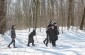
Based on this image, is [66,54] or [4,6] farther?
[66,54]

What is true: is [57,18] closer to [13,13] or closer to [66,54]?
[66,54]

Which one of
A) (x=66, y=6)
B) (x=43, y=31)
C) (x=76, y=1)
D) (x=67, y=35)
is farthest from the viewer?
(x=76, y=1)

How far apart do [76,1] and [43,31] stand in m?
8.30

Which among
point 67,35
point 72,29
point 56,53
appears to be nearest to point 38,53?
point 56,53

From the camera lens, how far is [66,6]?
1138 inches

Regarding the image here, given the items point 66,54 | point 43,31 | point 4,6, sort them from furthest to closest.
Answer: point 43,31, point 66,54, point 4,6

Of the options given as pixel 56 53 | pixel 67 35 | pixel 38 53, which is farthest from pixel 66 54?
pixel 67 35

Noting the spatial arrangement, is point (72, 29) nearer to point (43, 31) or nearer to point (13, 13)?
point (43, 31)

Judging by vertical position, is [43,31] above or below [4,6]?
below

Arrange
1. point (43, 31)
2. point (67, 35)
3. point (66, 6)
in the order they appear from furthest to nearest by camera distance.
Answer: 1. point (66, 6)
2. point (43, 31)
3. point (67, 35)

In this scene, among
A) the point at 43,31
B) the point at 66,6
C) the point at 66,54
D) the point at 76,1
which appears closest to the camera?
the point at 66,54

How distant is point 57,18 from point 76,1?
703 centimetres

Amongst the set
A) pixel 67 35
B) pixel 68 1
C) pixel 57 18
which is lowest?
pixel 67 35

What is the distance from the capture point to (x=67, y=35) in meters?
25.5
